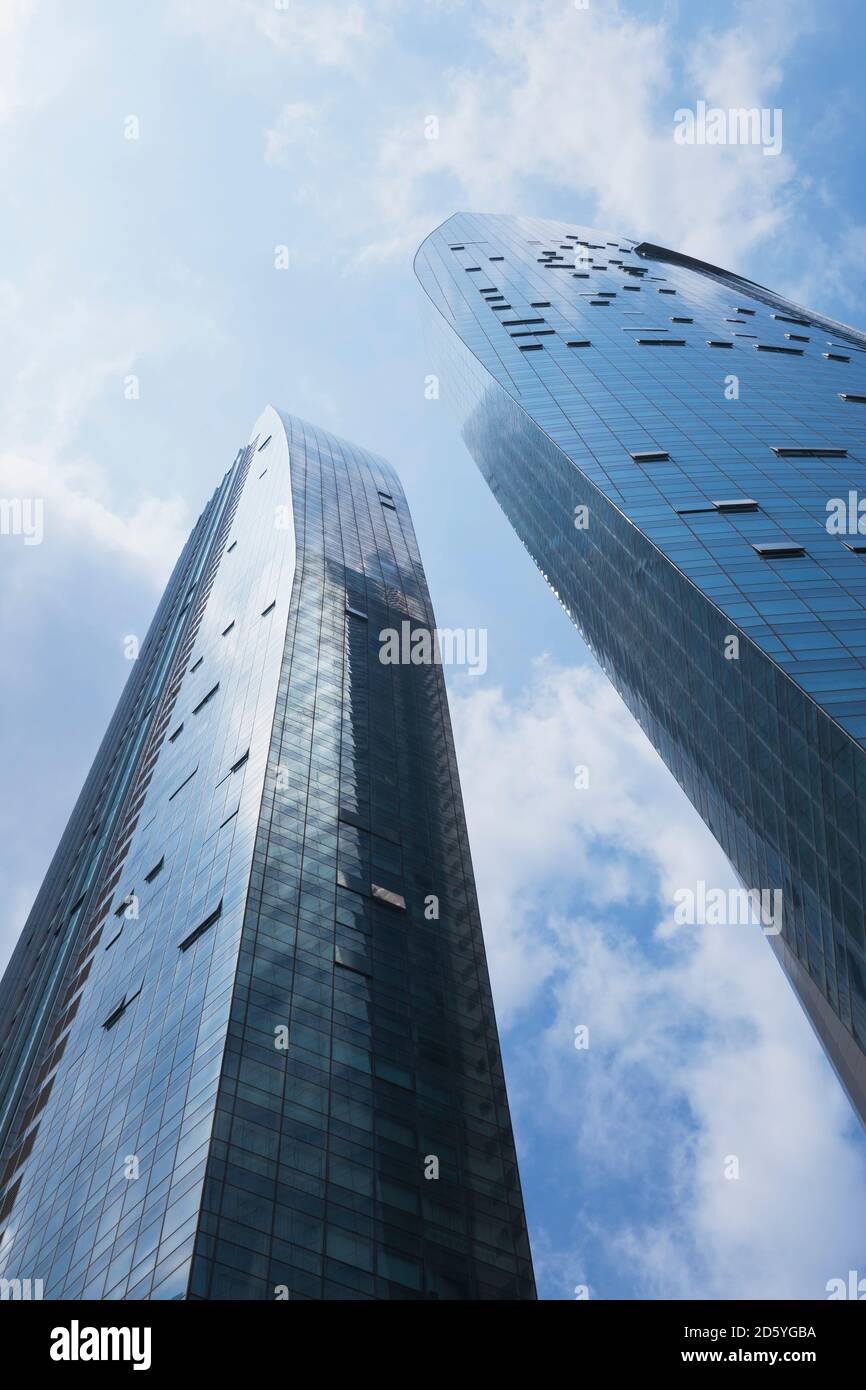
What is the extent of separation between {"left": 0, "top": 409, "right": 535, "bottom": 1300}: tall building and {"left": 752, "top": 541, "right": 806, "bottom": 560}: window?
29.1 metres

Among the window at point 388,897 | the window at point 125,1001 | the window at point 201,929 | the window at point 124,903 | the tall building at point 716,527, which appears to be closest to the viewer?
the tall building at point 716,527

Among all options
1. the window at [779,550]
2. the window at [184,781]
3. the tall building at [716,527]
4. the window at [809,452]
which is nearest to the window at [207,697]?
the window at [184,781]

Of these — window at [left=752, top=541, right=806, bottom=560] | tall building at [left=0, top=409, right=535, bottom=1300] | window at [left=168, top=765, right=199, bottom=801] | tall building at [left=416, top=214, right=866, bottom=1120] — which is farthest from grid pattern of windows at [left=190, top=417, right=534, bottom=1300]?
window at [left=752, top=541, right=806, bottom=560]

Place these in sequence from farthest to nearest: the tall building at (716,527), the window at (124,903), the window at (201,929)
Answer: the window at (124,903) < the window at (201,929) < the tall building at (716,527)

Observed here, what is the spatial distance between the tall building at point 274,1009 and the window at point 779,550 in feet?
95.6

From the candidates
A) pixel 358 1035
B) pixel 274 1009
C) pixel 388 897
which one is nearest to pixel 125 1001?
pixel 274 1009

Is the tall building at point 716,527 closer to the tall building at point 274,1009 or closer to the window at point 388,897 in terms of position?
the tall building at point 274,1009

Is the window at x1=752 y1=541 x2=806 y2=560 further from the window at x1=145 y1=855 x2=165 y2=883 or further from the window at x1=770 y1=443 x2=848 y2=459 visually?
the window at x1=145 y1=855 x2=165 y2=883

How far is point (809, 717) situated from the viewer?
4859 centimetres

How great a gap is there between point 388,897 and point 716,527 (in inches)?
1148

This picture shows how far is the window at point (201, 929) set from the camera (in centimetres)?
5909
